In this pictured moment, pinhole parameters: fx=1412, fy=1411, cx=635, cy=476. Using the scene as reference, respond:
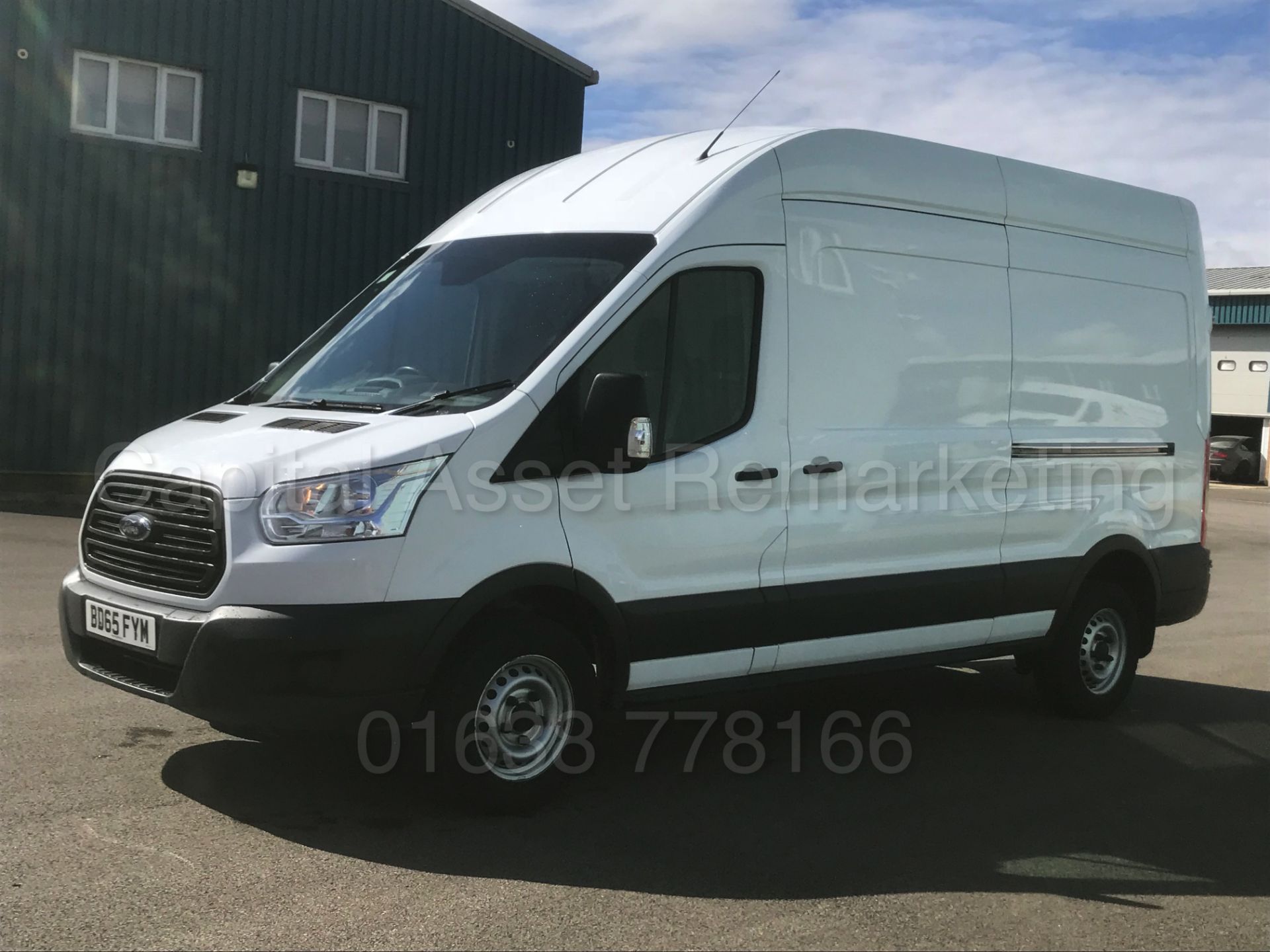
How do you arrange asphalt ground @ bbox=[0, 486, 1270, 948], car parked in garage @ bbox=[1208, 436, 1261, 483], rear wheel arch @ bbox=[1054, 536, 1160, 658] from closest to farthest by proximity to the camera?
asphalt ground @ bbox=[0, 486, 1270, 948] < rear wheel arch @ bbox=[1054, 536, 1160, 658] < car parked in garage @ bbox=[1208, 436, 1261, 483]

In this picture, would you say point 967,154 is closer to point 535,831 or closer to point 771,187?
point 771,187

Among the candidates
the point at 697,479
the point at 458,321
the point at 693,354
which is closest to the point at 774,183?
the point at 693,354

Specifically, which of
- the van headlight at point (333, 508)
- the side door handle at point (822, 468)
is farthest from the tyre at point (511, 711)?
the side door handle at point (822, 468)

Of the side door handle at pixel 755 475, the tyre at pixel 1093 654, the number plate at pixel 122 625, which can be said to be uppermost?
the side door handle at pixel 755 475

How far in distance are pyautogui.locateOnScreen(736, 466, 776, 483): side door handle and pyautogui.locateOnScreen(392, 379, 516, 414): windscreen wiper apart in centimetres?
111

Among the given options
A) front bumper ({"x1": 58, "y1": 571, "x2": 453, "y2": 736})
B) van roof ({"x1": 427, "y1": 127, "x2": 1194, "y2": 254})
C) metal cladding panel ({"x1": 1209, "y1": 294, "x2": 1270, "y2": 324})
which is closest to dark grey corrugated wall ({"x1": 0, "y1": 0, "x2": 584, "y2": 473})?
van roof ({"x1": 427, "y1": 127, "x2": 1194, "y2": 254})

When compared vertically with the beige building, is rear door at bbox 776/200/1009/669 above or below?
below

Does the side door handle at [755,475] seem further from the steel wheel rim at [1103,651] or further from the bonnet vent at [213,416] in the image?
the steel wheel rim at [1103,651]

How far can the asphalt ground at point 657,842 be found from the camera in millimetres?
4188

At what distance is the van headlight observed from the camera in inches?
187

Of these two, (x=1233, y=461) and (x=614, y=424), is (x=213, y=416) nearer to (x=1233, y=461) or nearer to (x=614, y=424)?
(x=614, y=424)

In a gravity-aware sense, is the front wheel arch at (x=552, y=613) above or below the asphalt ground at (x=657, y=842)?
above

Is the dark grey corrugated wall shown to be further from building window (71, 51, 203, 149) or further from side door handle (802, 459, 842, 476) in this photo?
side door handle (802, 459, 842, 476)

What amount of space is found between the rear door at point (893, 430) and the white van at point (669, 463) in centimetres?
2
